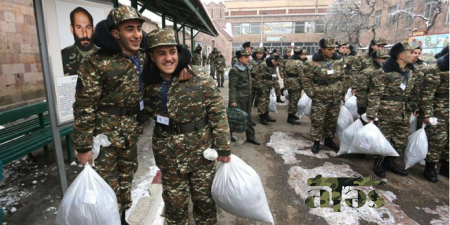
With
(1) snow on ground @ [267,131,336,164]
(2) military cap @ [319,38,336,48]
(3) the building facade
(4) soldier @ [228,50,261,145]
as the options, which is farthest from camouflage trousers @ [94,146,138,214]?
(3) the building facade

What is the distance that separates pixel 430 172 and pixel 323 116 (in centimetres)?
162

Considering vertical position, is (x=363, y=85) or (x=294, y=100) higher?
(x=363, y=85)

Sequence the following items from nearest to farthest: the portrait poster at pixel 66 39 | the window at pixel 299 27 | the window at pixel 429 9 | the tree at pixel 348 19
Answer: the portrait poster at pixel 66 39 → the window at pixel 429 9 → the tree at pixel 348 19 → the window at pixel 299 27

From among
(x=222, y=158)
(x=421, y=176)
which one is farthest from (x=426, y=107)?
(x=222, y=158)

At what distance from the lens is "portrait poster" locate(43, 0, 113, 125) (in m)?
2.52

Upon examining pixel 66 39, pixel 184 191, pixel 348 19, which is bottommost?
pixel 184 191

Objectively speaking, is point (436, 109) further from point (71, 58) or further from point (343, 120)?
point (71, 58)

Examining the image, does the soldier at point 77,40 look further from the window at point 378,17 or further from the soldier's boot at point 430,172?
the window at point 378,17

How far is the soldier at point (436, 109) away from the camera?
11.3 ft

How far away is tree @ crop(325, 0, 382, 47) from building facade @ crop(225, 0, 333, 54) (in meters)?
11.3

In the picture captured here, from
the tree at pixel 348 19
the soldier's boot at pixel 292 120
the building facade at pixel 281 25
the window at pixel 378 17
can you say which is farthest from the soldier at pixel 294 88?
the building facade at pixel 281 25

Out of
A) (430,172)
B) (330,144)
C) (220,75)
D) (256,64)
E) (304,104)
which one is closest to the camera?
(430,172)

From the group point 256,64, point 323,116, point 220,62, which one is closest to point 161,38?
point 323,116

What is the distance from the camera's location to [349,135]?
3.95 meters
